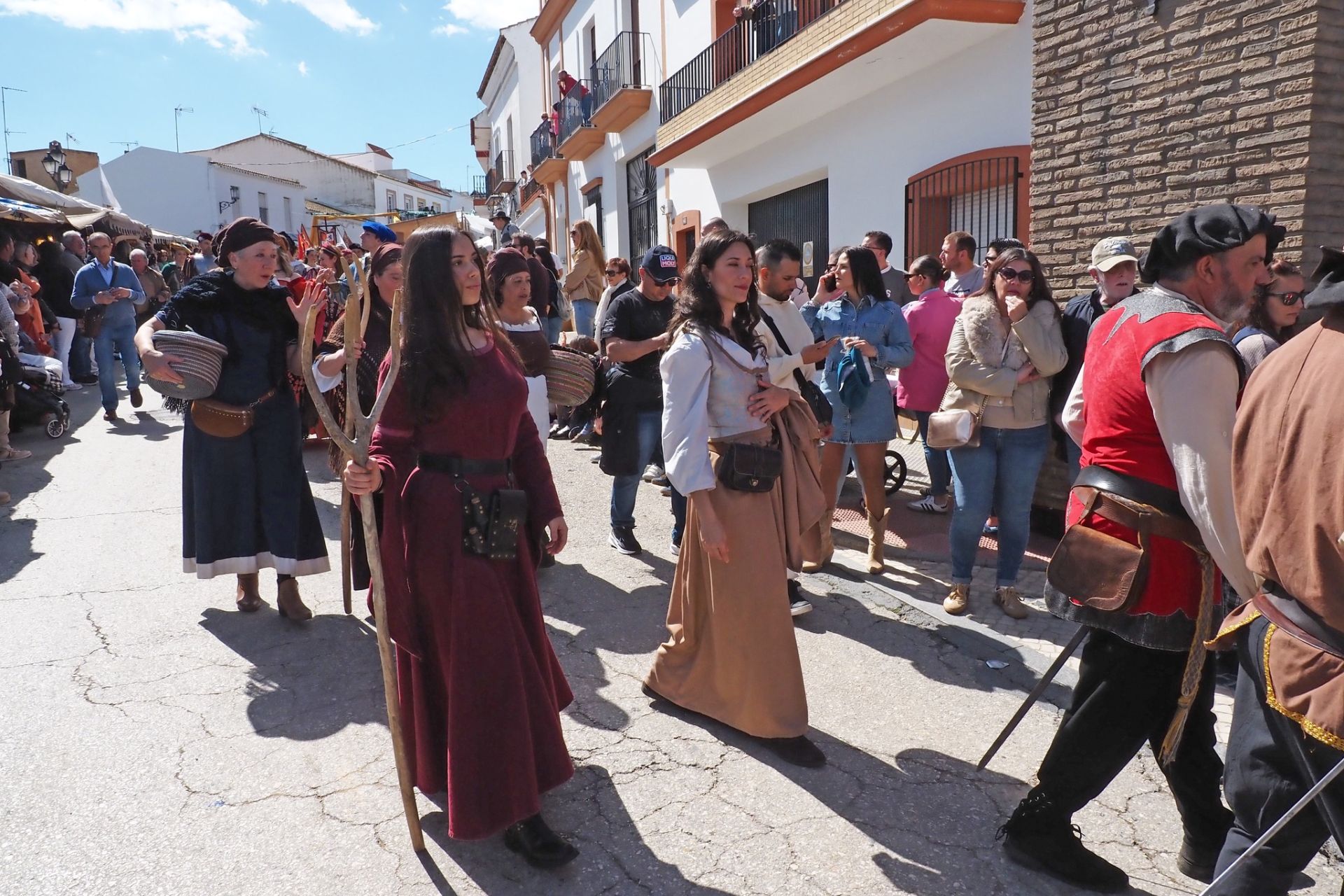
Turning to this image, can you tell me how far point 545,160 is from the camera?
953 inches

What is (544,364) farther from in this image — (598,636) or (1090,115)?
(1090,115)

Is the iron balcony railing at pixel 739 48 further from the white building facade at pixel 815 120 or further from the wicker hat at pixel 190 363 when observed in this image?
the wicker hat at pixel 190 363

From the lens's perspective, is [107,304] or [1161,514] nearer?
[1161,514]

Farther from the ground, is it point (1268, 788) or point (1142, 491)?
point (1142, 491)

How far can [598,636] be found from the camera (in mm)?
4742

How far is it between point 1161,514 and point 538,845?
194 centimetres

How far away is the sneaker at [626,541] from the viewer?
20.0 feet

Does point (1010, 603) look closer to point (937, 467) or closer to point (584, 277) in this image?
point (937, 467)

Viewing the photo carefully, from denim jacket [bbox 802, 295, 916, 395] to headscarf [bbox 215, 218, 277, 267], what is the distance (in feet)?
9.83

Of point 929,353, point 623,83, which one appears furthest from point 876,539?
point 623,83

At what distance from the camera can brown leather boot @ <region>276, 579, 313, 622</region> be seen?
16.0 feet

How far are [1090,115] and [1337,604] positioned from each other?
483 centimetres

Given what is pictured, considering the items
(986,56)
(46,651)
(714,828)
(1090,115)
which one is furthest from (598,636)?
(986,56)

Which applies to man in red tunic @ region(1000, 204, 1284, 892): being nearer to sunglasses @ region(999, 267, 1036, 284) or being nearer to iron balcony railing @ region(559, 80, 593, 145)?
sunglasses @ region(999, 267, 1036, 284)
